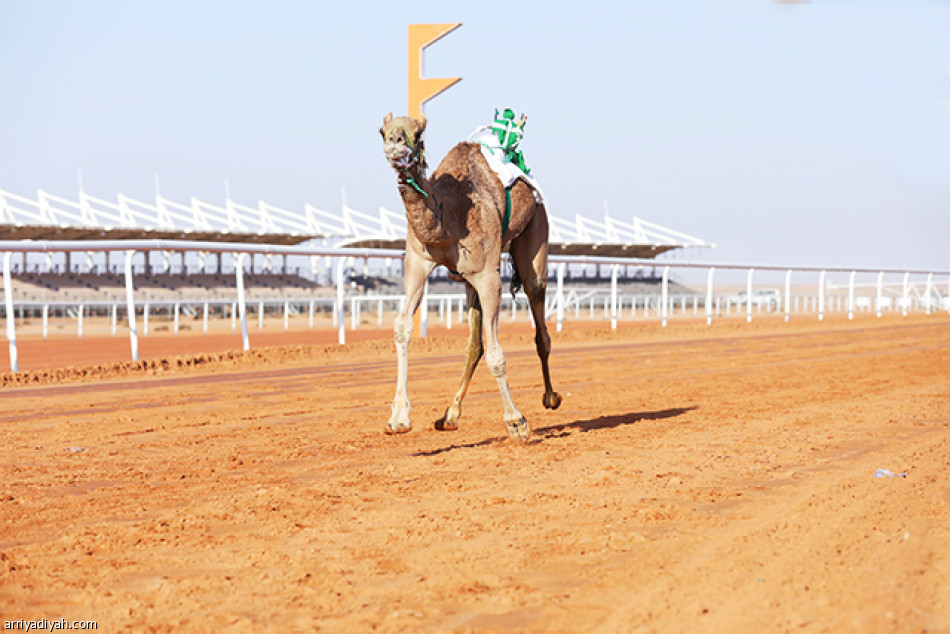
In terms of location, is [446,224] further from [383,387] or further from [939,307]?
[939,307]

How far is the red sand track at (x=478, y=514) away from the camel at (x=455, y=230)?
543 millimetres

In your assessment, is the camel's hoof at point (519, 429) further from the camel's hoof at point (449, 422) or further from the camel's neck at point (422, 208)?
the camel's neck at point (422, 208)

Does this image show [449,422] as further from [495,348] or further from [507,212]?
[507,212]

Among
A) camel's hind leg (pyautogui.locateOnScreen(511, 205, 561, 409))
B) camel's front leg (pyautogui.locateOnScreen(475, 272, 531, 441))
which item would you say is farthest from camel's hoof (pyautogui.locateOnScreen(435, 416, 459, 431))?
camel's hind leg (pyautogui.locateOnScreen(511, 205, 561, 409))

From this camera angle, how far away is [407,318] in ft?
23.0

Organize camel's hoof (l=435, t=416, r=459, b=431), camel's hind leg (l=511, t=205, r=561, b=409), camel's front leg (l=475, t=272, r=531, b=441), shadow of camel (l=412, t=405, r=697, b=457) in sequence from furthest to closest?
camel's hind leg (l=511, t=205, r=561, b=409), camel's hoof (l=435, t=416, r=459, b=431), shadow of camel (l=412, t=405, r=697, b=457), camel's front leg (l=475, t=272, r=531, b=441)

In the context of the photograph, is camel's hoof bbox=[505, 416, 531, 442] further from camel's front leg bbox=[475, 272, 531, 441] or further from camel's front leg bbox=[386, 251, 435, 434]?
camel's front leg bbox=[386, 251, 435, 434]

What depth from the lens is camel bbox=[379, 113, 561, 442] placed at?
6.52 meters

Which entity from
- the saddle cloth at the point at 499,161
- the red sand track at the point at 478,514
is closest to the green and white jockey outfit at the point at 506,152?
the saddle cloth at the point at 499,161

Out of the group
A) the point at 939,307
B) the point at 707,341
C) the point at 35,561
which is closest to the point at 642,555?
the point at 35,561

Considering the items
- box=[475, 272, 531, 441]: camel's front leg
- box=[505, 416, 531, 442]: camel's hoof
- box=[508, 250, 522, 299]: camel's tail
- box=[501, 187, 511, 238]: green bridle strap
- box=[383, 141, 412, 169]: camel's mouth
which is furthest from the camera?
box=[508, 250, 522, 299]: camel's tail

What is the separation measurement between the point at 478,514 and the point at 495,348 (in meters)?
2.40

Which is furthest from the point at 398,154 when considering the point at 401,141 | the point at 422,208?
the point at 422,208

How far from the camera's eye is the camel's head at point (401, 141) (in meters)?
6.29
